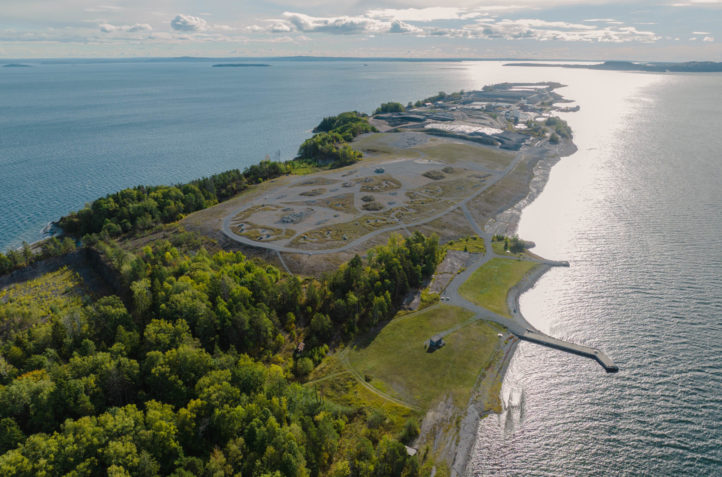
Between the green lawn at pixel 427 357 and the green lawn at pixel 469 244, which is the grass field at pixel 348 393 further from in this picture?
the green lawn at pixel 469 244

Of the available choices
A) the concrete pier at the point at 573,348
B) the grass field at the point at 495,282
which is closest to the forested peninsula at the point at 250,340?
the grass field at the point at 495,282

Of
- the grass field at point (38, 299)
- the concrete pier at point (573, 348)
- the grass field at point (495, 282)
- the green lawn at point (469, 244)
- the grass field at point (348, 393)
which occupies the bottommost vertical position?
the grass field at point (348, 393)

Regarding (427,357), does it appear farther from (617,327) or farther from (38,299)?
(38,299)

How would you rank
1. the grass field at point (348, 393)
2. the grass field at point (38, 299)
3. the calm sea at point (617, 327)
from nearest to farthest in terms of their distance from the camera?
the calm sea at point (617, 327) < the grass field at point (348, 393) < the grass field at point (38, 299)

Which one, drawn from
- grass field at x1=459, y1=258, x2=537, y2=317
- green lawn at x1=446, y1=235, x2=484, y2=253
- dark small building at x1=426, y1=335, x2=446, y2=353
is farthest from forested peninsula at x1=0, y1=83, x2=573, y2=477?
green lawn at x1=446, y1=235, x2=484, y2=253

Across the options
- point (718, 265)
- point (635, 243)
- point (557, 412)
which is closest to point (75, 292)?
point (557, 412)

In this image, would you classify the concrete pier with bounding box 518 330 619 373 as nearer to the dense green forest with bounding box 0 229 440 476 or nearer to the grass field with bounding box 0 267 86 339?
the dense green forest with bounding box 0 229 440 476
